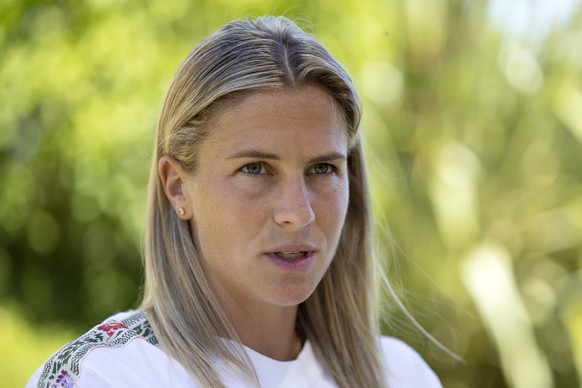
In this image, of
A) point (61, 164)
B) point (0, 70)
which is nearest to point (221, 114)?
point (0, 70)

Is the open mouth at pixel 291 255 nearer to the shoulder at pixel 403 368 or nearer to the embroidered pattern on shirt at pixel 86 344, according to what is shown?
the embroidered pattern on shirt at pixel 86 344

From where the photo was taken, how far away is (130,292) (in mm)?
4629

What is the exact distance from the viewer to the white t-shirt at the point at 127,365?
5.67 feet

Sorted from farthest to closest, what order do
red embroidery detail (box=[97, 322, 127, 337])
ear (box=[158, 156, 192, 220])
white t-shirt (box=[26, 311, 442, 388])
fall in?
1. ear (box=[158, 156, 192, 220])
2. red embroidery detail (box=[97, 322, 127, 337])
3. white t-shirt (box=[26, 311, 442, 388])

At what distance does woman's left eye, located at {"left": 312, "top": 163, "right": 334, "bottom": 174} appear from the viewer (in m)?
1.89

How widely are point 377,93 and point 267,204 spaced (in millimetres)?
2734

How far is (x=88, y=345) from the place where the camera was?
69.8 inches

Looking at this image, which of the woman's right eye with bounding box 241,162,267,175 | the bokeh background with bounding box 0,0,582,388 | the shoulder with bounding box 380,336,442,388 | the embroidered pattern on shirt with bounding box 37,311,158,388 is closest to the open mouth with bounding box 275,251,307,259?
the woman's right eye with bounding box 241,162,267,175

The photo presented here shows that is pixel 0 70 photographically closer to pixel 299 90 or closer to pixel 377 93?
pixel 377 93

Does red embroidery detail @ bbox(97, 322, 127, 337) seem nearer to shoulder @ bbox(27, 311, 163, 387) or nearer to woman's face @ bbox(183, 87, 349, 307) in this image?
shoulder @ bbox(27, 311, 163, 387)

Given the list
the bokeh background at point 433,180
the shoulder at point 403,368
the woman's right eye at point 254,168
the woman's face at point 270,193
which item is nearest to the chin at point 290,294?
the woman's face at point 270,193

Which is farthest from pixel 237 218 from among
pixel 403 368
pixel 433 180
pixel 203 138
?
pixel 433 180

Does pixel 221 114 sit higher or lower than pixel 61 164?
lower

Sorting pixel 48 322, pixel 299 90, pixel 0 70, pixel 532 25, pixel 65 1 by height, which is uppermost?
pixel 532 25
